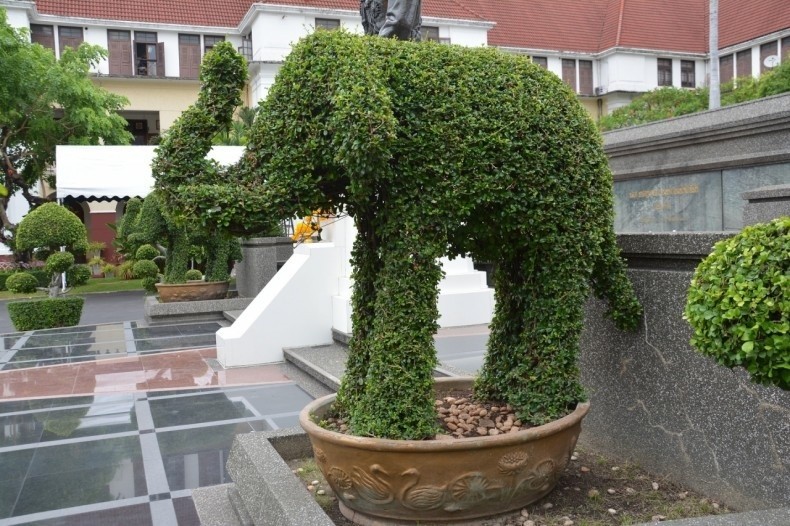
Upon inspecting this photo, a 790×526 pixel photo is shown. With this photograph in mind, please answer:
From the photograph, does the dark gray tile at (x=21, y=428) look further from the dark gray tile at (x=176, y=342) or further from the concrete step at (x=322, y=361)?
the dark gray tile at (x=176, y=342)

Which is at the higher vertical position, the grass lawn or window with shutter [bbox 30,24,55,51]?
window with shutter [bbox 30,24,55,51]

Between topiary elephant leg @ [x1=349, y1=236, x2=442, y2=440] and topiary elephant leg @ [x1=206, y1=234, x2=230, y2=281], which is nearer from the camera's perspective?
topiary elephant leg @ [x1=349, y1=236, x2=442, y2=440]

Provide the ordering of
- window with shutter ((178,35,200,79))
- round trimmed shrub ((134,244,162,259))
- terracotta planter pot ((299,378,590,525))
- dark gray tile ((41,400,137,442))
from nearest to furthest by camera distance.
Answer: terracotta planter pot ((299,378,590,525)) < dark gray tile ((41,400,137,442)) < round trimmed shrub ((134,244,162,259)) < window with shutter ((178,35,200,79))

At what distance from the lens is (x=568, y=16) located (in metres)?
37.9

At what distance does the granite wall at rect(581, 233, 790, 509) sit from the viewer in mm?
3623

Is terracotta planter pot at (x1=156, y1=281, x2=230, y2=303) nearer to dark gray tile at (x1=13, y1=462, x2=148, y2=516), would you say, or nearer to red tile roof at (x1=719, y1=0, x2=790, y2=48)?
dark gray tile at (x1=13, y1=462, x2=148, y2=516)

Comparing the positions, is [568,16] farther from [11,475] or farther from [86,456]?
[11,475]

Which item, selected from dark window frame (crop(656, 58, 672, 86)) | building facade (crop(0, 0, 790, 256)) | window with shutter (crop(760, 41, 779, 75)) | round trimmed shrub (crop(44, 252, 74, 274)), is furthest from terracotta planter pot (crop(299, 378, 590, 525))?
dark window frame (crop(656, 58, 672, 86))

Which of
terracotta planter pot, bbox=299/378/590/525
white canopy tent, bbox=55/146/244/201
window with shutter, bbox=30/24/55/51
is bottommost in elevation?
terracotta planter pot, bbox=299/378/590/525

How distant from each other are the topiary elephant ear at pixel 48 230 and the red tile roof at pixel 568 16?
60.4 feet

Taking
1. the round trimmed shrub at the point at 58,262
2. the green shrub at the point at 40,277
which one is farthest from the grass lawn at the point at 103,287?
the round trimmed shrub at the point at 58,262

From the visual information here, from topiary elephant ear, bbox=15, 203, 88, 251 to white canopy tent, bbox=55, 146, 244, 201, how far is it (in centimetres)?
344

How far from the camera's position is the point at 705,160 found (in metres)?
7.66

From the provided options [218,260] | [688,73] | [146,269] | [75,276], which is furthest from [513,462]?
[688,73]
